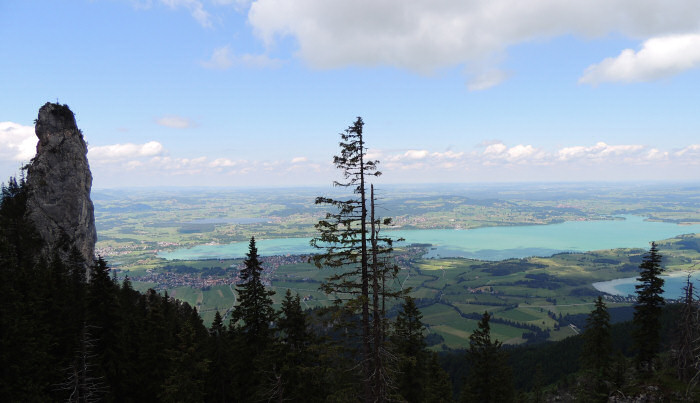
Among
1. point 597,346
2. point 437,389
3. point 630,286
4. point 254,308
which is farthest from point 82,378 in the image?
point 630,286

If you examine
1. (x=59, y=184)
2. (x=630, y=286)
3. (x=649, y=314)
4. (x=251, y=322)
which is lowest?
(x=630, y=286)

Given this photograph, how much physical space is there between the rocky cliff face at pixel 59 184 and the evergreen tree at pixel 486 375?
58140mm

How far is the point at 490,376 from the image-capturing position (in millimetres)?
30469

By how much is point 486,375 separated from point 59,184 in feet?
216

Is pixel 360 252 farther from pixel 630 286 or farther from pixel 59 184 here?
pixel 630 286

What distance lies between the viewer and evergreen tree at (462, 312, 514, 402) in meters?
30.2

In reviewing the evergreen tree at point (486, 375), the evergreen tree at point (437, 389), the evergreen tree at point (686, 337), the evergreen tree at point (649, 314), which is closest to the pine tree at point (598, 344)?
the evergreen tree at point (649, 314)

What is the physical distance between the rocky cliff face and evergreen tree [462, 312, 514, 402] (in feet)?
191

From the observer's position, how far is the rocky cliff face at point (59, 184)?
2057 inches

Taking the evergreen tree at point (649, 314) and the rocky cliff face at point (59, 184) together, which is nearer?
the evergreen tree at point (649, 314)

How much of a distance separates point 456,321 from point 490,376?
11942 centimetres

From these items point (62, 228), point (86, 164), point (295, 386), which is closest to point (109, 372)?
point (295, 386)

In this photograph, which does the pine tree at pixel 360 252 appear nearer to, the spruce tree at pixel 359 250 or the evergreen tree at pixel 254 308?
the spruce tree at pixel 359 250

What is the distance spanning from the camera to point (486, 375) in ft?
101
